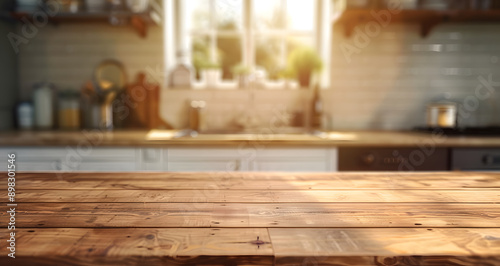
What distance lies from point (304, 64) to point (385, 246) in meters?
2.51

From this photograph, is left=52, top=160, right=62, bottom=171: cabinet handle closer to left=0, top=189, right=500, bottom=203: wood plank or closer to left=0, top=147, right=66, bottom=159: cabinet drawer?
left=0, top=147, right=66, bottom=159: cabinet drawer

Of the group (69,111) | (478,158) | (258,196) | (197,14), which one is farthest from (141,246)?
(197,14)

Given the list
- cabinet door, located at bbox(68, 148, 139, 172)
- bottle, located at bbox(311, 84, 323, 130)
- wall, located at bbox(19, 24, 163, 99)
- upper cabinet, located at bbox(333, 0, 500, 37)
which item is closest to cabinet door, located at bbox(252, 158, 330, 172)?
bottle, located at bbox(311, 84, 323, 130)

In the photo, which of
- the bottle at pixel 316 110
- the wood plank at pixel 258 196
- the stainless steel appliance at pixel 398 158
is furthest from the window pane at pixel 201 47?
the wood plank at pixel 258 196

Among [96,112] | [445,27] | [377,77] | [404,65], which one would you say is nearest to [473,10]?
[445,27]

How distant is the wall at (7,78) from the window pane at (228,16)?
162 cm

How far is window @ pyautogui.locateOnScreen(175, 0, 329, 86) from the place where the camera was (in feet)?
10.9

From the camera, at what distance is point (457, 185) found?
1236 mm

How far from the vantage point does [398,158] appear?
2.40 m

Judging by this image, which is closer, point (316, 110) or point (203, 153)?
point (203, 153)

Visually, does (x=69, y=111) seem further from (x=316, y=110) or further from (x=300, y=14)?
(x=300, y=14)

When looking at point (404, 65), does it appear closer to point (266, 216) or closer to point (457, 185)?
point (457, 185)

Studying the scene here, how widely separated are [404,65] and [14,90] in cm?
311

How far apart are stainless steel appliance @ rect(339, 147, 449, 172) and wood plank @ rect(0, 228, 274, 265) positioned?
69.1 inches
